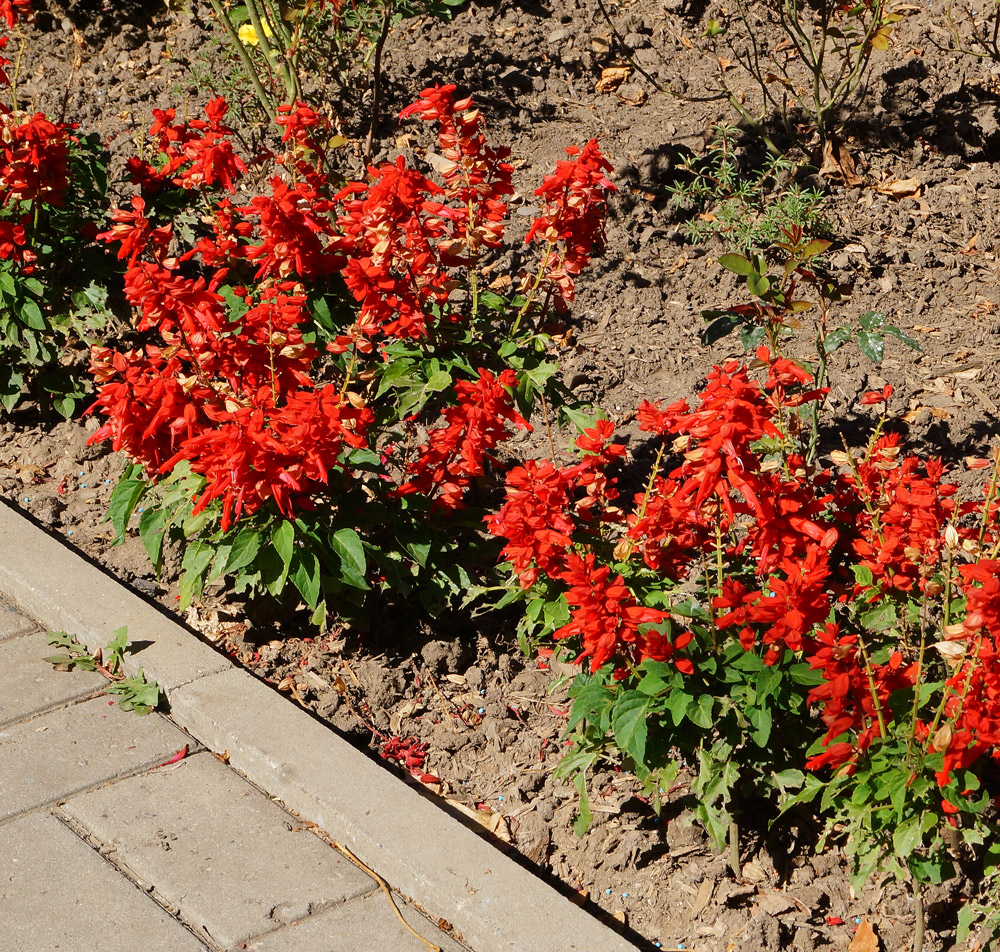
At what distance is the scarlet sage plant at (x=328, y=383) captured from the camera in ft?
8.87

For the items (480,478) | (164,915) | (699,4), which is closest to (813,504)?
(480,478)

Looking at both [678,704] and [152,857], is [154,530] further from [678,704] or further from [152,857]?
[678,704]

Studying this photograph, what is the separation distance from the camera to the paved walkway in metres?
2.33

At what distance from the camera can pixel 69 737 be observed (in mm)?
2943

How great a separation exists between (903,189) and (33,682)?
13.0 feet

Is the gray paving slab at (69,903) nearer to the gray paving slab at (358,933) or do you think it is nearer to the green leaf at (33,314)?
the gray paving slab at (358,933)

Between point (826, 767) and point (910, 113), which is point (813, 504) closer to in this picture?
point (826, 767)

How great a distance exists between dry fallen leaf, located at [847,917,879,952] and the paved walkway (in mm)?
799

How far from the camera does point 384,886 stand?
8.10 feet

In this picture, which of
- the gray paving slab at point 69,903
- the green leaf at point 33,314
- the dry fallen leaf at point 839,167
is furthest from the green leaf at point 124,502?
the dry fallen leaf at point 839,167

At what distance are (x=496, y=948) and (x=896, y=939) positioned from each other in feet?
2.66

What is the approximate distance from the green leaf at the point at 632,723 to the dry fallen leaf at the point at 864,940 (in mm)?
599

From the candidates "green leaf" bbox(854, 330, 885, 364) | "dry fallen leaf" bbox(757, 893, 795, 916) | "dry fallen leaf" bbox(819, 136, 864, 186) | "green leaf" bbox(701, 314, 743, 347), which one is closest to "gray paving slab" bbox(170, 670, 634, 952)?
"dry fallen leaf" bbox(757, 893, 795, 916)

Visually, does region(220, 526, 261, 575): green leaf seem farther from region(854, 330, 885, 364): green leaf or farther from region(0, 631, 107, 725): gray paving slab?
region(854, 330, 885, 364): green leaf
